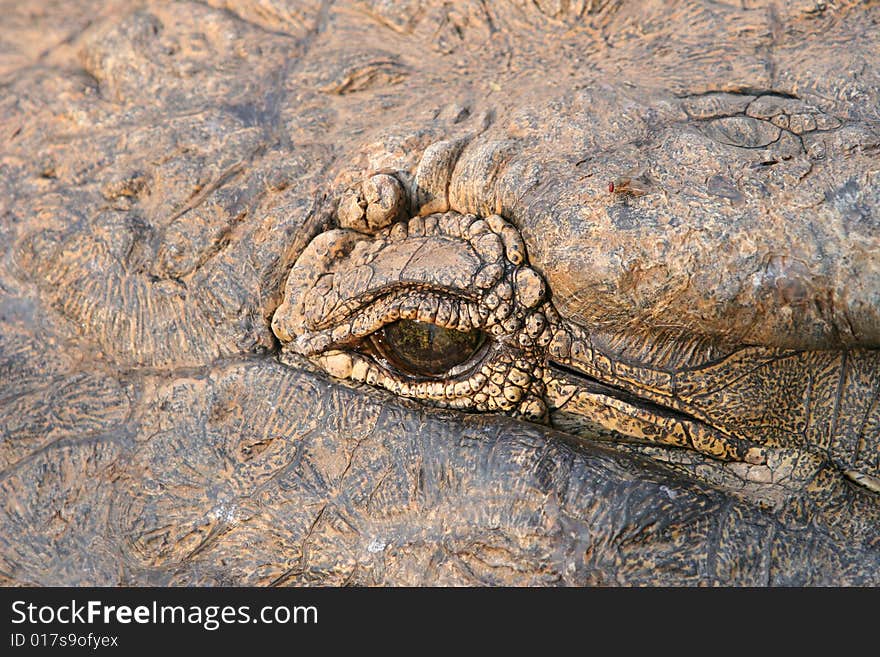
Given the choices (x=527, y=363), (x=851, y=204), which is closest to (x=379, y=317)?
(x=527, y=363)

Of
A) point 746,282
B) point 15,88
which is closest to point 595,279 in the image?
point 746,282

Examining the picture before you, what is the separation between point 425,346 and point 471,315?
182 millimetres

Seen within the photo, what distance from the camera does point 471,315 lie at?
2416mm

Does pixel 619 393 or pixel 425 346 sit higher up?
pixel 425 346

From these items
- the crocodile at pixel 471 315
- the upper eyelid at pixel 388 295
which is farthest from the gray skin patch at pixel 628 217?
the upper eyelid at pixel 388 295

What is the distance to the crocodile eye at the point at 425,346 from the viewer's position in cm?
247

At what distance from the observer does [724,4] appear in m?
2.78

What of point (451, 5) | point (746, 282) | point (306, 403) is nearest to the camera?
point (746, 282)

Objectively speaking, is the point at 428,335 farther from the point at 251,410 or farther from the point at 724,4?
the point at 724,4

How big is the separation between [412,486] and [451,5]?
1748 mm

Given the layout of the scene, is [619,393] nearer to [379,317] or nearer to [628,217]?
[628,217]

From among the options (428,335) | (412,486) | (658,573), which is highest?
(428,335)

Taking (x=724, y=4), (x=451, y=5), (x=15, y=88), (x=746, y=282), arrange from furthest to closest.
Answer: (x=15, y=88), (x=451, y=5), (x=724, y=4), (x=746, y=282)

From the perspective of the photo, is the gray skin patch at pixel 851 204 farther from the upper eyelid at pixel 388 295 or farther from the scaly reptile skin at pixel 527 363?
the upper eyelid at pixel 388 295
